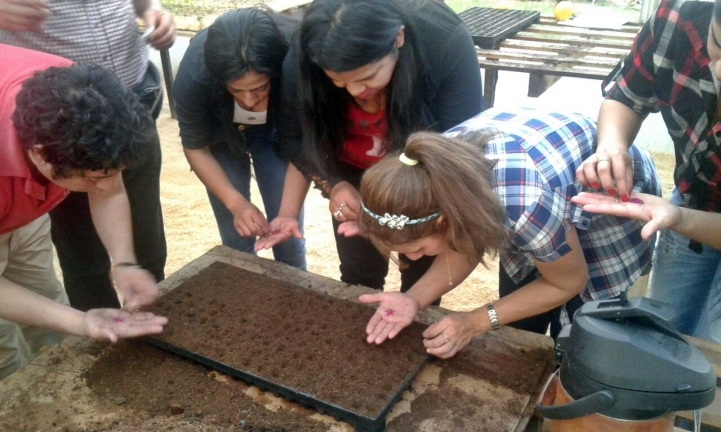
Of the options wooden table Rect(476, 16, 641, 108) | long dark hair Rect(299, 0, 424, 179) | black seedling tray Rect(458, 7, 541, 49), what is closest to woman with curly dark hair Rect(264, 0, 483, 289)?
long dark hair Rect(299, 0, 424, 179)

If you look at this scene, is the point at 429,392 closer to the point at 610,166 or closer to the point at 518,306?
the point at 518,306

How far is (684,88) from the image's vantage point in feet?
4.40

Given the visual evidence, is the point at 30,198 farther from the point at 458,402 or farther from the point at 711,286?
the point at 711,286

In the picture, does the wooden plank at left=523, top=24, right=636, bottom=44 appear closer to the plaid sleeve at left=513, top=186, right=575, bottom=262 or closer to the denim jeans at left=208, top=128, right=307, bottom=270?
the denim jeans at left=208, top=128, right=307, bottom=270

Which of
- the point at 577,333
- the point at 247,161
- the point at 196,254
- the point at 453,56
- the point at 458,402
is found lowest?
the point at 196,254

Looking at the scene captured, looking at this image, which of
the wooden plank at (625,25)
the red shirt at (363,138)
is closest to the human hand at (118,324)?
the red shirt at (363,138)

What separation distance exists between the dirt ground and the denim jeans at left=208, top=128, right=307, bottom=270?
76cm

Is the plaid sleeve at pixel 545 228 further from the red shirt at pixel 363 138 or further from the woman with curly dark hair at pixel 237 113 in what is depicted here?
the woman with curly dark hair at pixel 237 113

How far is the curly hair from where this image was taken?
1.12 metres

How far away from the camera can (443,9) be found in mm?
1554

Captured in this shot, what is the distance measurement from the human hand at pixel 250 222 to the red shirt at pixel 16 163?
0.56 m

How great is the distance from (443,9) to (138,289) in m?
1.03

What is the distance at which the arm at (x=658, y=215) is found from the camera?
1.16m

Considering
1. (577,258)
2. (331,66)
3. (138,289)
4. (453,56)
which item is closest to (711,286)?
(577,258)
